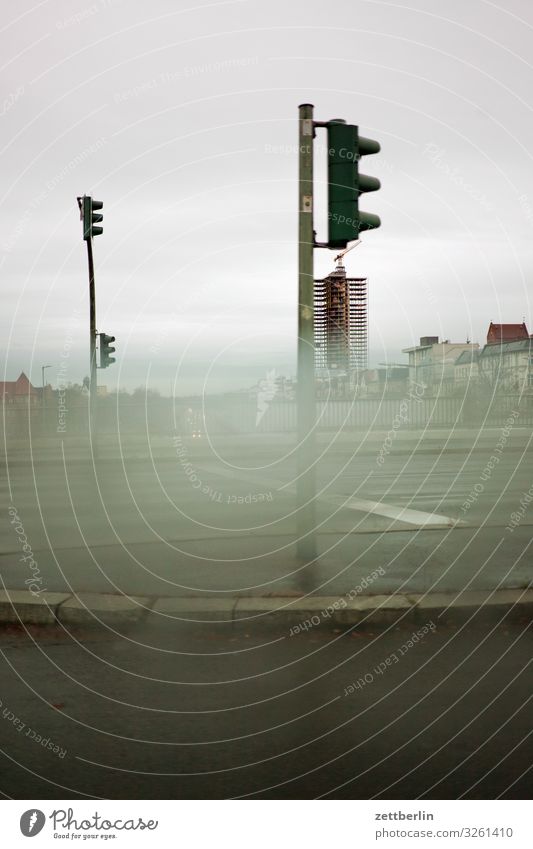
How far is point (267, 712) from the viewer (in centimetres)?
459

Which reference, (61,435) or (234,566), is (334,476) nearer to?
(234,566)

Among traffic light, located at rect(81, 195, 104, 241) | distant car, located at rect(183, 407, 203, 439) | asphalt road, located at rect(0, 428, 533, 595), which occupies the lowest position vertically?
asphalt road, located at rect(0, 428, 533, 595)

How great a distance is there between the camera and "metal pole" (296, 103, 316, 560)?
7.57 metres

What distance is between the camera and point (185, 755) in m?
4.02

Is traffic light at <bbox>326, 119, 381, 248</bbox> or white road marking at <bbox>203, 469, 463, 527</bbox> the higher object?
traffic light at <bbox>326, 119, 381, 248</bbox>

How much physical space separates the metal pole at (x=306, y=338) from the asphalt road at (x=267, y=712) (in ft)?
5.99

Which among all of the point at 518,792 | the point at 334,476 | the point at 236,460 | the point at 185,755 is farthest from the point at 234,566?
the point at 236,460

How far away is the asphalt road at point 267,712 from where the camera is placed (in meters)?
3.75

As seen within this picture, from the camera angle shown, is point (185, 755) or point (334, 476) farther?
point (334, 476)

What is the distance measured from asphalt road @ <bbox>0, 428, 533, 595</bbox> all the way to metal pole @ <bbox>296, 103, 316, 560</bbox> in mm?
638

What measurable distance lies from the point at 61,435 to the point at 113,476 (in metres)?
17.6

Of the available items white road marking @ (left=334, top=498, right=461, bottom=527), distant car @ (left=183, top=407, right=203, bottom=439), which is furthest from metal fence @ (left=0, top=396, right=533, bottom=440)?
white road marking @ (left=334, top=498, right=461, bottom=527)
